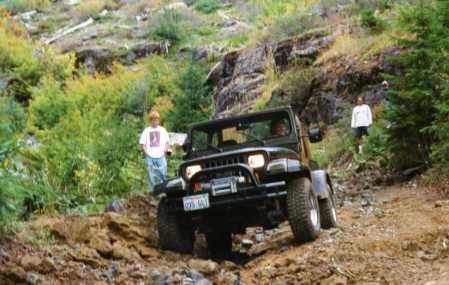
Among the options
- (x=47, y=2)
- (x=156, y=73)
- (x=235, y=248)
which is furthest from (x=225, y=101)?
(x=47, y=2)

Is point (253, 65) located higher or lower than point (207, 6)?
lower

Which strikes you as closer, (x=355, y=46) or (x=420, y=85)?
(x=420, y=85)

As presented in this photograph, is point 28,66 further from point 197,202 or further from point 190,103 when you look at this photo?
point 197,202

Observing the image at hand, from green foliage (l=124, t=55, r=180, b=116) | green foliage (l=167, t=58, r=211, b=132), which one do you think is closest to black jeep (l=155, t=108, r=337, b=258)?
green foliage (l=167, t=58, r=211, b=132)

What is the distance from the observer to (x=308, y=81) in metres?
20.2

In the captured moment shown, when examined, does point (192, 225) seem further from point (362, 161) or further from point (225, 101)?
point (225, 101)

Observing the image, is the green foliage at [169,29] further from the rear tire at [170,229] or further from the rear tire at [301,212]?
the rear tire at [301,212]

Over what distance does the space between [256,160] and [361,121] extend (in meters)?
8.37

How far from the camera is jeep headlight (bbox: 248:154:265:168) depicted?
731 centimetres

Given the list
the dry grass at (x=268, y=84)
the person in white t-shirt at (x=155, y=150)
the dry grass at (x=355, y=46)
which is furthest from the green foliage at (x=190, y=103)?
the person in white t-shirt at (x=155, y=150)

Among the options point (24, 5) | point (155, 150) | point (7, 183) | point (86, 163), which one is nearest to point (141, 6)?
point (24, 5)

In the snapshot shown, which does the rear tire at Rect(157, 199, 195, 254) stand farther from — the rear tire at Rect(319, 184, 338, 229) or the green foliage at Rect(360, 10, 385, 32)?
the green foliage at Rect(360, 10, 385, 32)

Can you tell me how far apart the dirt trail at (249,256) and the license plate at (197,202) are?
0.56 metres

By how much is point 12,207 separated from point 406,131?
24.5 ft
